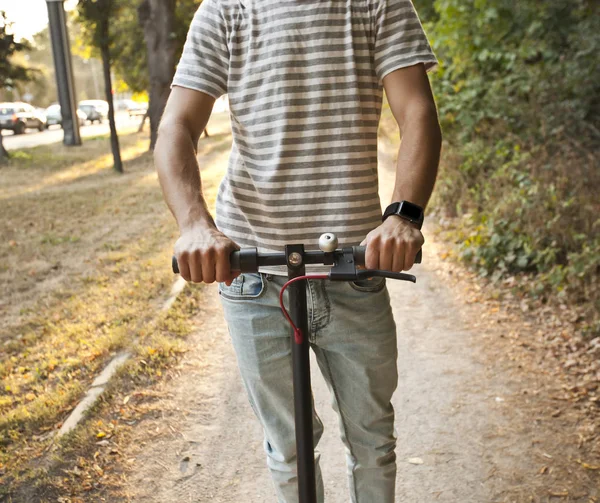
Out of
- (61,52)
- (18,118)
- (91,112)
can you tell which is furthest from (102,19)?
(91,112)

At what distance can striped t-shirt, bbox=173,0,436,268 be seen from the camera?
173 cm

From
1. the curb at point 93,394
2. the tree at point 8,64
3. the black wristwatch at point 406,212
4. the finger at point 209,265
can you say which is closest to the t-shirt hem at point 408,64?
the black wristwatch at point 406,212

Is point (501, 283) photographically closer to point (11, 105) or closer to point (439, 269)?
point (439, 269)

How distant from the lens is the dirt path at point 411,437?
3.03 m

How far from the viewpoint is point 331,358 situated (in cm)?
194

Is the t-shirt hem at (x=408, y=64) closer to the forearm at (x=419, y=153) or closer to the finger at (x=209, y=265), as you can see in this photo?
the forearm at (x=419, y=153)

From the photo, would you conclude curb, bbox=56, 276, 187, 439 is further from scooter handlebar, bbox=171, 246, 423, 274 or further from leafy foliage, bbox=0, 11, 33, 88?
leafy foliage, bbox=0, 11, 33, 88

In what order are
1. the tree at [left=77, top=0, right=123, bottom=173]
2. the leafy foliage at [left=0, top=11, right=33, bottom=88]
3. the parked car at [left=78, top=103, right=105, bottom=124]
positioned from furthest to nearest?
the parked car at [left=78, top=103, right=105, bottom=124] < the leafy foliage at [left=0, top=11, right=33, bottom=88] < the tree at [left=77, top=0, right=123, bottom=173]

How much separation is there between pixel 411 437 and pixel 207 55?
2477 mm

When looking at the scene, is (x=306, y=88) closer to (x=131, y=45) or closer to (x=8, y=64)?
(x=8, y=64)

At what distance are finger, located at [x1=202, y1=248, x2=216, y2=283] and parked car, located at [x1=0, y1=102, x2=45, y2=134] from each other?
99.2ft

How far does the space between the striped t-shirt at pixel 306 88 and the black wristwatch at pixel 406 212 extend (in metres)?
0.22

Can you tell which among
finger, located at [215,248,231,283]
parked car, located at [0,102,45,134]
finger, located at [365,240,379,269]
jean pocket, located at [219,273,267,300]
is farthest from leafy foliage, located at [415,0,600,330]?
parked car, located at [0,102,45,134]

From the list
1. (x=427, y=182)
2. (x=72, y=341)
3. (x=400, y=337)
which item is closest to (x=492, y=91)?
(x=400, y=337)
